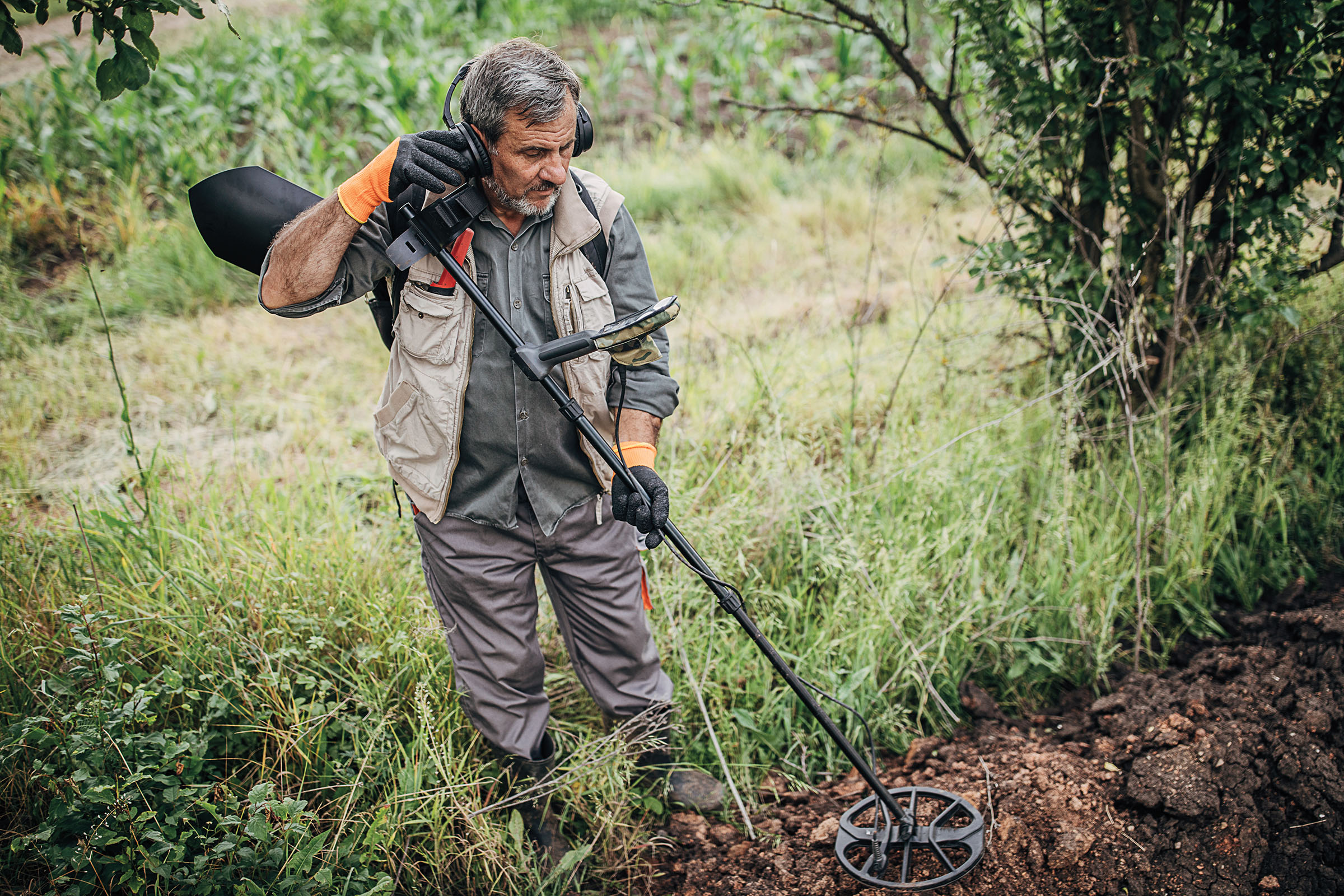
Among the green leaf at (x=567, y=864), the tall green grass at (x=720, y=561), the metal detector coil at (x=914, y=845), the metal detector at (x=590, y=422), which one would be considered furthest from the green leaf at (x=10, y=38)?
the metal detector coil at (x=914, y=845)

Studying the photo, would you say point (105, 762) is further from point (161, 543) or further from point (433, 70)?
point (433, 70)

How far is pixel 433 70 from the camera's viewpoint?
823 centimetres

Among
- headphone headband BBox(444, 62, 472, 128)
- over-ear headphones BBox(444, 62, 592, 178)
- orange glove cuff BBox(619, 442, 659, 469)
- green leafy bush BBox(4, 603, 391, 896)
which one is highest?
headphone headband BBox(444, 62, 472, 128)

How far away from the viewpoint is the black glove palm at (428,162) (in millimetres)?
2072

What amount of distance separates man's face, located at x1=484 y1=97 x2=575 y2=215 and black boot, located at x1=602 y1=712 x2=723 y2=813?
1.67 meters

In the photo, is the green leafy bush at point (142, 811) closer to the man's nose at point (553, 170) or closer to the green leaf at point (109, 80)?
the green leaf at point (109, 80)

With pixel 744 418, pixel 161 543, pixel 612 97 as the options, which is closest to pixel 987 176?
pixel 744 418

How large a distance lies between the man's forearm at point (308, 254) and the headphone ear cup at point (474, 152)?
334 millimetres

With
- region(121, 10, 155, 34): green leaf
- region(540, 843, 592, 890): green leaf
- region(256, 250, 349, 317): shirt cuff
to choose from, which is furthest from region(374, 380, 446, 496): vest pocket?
region(540, 843, 592, 890): green leaf

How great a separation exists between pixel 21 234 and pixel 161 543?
4.70 m

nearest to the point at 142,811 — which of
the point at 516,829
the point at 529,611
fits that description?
the point at 516,829

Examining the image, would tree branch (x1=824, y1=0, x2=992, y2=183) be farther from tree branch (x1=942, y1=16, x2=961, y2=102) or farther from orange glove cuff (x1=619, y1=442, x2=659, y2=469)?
orange glove cuff (x1=619, y1=442, x2=659, y2=469)

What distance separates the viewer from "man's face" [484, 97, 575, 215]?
2.22 m

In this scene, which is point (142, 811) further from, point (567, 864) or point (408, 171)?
point (408, 171)
